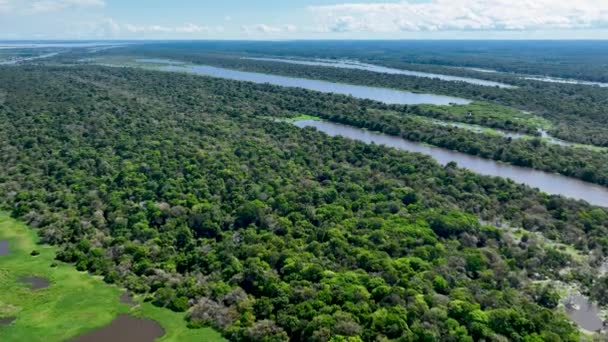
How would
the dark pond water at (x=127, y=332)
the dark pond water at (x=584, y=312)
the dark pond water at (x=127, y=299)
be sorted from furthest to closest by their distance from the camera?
1. the dark pond water at (x=127, y=299)
2. the dark pond water at (x=584, y=312)
3. the dark pond water at (x=127, y=332)

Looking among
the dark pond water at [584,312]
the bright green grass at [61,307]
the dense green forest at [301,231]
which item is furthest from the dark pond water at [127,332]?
the dark pond water at [584,312]

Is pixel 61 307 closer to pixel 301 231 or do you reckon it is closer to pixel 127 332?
pixel 127 332

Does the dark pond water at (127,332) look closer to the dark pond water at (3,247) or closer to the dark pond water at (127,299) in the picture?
the dark pond water at (127,299)

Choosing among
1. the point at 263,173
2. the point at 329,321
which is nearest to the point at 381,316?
the point at 329,321

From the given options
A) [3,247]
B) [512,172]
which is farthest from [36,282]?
[512,172]

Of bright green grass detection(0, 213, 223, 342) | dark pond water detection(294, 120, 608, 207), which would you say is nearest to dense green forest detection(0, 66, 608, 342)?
bright green grass detection(0, 213, 223, 342)

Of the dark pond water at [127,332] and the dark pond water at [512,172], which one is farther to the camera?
the dark pond water at [512,172]

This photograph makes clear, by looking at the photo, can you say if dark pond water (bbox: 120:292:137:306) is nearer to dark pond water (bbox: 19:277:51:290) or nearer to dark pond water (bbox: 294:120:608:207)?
dark pond water (bbox: 19:277:51:290)
